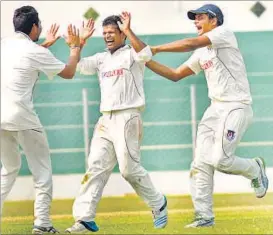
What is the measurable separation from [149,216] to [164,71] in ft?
2.93

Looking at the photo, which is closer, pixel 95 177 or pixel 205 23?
pixel 95 177

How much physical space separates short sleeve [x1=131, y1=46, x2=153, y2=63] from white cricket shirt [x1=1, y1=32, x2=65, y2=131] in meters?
0.41

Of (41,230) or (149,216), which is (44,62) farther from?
(149,216)

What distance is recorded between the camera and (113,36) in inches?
239

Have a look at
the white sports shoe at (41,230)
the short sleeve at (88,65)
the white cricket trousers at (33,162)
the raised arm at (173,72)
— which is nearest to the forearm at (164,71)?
the raised arm at (173,72)

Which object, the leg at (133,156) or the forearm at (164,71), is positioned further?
the forearm at (164,71)

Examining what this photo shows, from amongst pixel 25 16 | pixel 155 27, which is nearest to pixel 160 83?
pixel 155 27

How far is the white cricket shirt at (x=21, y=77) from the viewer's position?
577 cm

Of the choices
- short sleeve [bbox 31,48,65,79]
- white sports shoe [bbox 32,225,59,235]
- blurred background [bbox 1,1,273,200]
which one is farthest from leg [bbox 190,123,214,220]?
short sleeve [bbox 31,48,65,79]

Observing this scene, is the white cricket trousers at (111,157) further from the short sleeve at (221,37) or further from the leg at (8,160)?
the short sleeve at (221,37)

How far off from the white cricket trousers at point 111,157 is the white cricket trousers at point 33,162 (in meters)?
0.20

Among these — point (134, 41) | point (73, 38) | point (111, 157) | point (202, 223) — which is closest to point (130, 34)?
point (134, 41)

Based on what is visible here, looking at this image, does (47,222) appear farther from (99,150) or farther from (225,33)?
(225,33)

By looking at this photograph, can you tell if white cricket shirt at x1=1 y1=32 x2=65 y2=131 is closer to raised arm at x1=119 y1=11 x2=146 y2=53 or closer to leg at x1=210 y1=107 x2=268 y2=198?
raised arm at x1=119 y1=11 x2=146 y2=53
